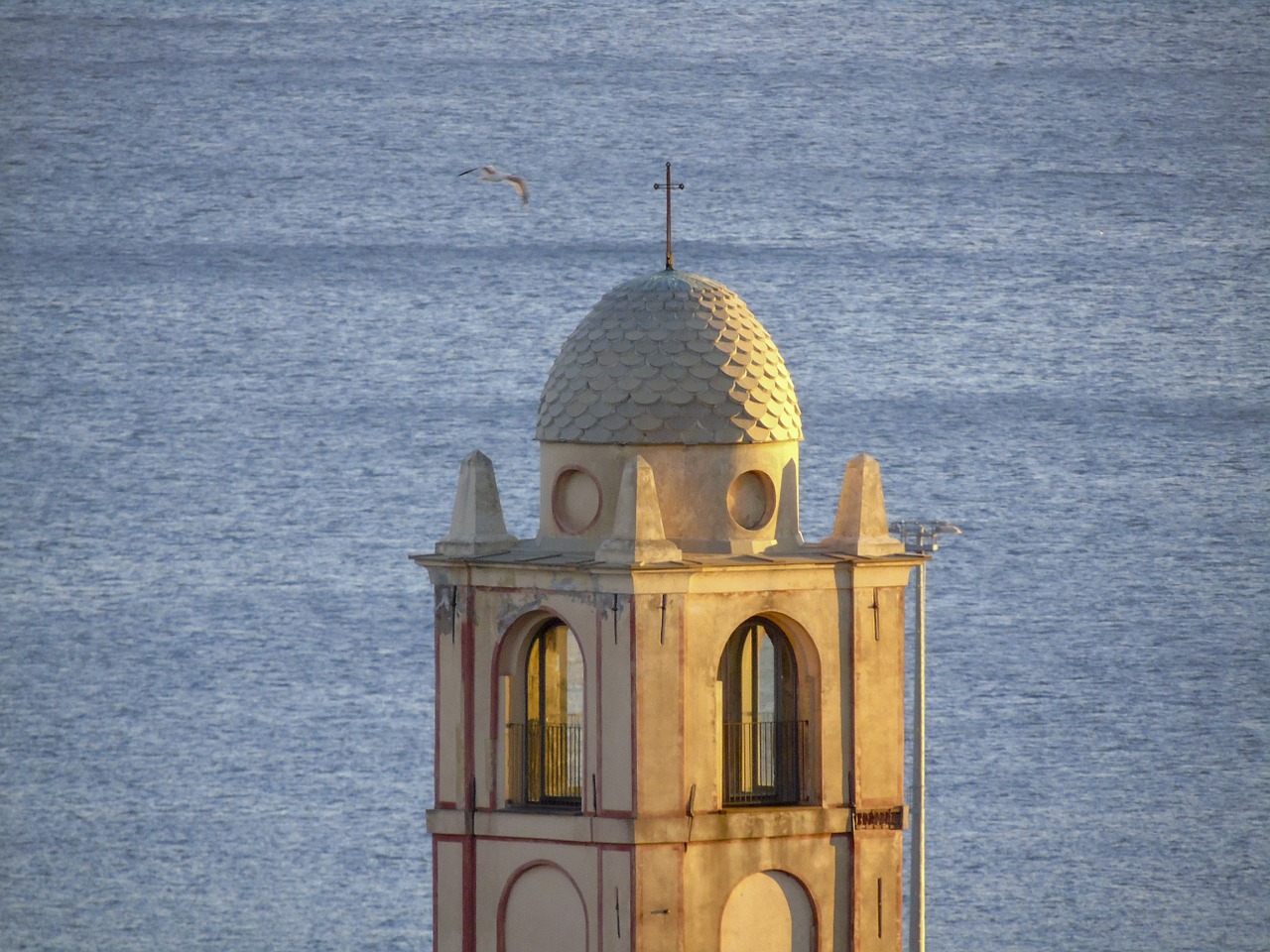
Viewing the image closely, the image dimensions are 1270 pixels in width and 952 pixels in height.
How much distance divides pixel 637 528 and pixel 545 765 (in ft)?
4.75

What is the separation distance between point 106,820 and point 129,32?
646 inches

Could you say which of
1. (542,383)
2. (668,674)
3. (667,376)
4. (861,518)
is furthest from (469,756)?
(542,383)

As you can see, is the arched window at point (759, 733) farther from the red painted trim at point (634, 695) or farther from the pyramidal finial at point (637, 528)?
the pyramidal finial at point (637, 528)

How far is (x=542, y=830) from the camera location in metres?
15.1

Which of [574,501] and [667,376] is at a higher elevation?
[667,376]

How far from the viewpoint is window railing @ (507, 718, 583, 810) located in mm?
15375

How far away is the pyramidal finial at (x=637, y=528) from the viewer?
14.6m

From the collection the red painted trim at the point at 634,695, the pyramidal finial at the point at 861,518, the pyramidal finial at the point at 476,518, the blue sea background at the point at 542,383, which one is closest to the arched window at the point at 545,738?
the pyramidal finial at the point at 476,518

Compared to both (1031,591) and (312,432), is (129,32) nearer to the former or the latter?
(312,432)

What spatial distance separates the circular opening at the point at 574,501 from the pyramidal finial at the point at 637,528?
1.24 ft

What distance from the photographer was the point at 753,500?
15.1 m

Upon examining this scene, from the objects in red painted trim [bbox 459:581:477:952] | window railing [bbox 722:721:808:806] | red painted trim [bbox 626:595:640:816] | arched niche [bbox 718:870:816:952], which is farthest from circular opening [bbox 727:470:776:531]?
arched niche [bbox 718:870:816:952]

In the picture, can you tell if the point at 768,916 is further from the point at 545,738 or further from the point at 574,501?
the point at 574,501

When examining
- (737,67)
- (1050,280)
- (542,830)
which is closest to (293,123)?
(737,67)
